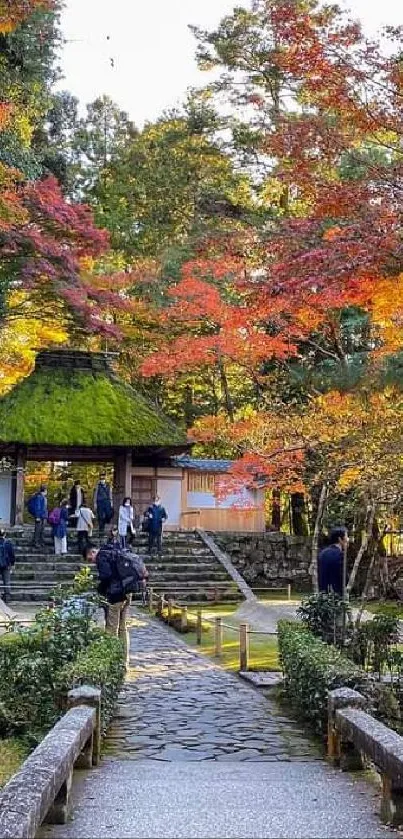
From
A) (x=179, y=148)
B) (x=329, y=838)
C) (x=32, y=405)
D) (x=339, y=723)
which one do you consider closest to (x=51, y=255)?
(x=32, y=405)

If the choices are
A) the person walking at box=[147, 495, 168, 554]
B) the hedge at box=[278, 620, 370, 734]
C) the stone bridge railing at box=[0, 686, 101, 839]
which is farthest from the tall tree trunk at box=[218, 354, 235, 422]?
the stone bridge railing at box=[0, 686, 101, 839]

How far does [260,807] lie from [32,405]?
2003cm

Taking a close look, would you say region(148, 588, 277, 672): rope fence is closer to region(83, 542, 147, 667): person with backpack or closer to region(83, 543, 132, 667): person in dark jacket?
region(83, 543, 132, 667): person in dark jacket

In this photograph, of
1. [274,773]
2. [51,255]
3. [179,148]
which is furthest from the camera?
[179,148]

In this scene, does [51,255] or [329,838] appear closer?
[329,838]

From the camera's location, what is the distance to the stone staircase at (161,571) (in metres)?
19.8

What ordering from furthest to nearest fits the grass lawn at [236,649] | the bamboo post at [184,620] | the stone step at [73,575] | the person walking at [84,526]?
the person walking at [84,526], the stone step at [73,575], the bamboo post at [184,620], the grass lawn at [236,649]

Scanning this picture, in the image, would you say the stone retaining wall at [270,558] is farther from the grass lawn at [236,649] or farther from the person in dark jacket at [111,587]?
the person in dark jacket at [111,587]

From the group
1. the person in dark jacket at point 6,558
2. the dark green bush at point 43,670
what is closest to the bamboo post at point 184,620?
the person in dark jacket at point 6,558

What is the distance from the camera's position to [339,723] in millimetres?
6105

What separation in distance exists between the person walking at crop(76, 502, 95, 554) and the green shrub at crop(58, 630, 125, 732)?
1310 centimetres

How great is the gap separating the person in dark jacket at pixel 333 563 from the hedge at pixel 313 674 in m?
1.18

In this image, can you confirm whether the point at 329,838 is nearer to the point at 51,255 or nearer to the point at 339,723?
the point at 339,723

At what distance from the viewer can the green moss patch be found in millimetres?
23375
